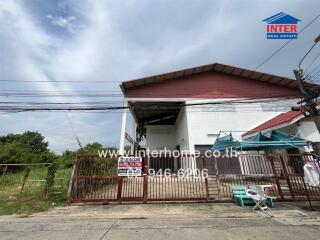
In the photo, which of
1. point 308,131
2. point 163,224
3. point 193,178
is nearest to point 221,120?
point 308,131

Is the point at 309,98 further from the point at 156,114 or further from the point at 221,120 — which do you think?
the point at 156,114

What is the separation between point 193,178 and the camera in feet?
30.3

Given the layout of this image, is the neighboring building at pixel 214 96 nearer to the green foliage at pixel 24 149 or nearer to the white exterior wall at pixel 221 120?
the white exterior wall at pixel 221 120

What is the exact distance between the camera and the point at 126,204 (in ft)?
26.7

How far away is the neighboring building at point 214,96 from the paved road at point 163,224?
9.64 metres

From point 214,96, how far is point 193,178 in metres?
10.1

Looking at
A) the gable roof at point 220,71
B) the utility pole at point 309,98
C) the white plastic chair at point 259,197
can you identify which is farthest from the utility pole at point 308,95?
the gable roof at point 220,71

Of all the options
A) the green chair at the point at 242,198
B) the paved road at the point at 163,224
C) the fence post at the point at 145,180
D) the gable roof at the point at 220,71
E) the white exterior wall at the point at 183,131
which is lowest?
the paved road at the point at 163,224

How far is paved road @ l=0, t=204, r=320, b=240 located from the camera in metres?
4.78

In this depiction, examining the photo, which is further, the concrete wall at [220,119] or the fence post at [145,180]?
the concrete wall at [220,119]

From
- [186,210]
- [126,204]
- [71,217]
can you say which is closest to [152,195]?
[126,204]

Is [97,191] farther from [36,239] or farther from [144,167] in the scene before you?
[36,239]

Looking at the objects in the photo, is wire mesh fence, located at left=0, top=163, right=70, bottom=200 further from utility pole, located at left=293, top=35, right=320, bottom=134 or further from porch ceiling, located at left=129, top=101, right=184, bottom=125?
utility pole, located at left=293, top=35, right=320, bottom=134

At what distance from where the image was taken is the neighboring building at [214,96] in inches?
671
